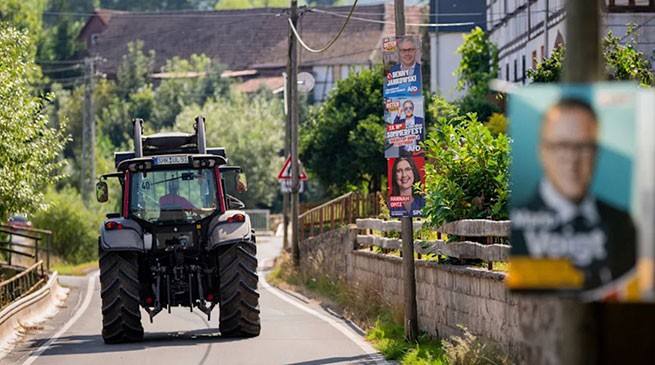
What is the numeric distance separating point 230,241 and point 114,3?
12540 centimetres

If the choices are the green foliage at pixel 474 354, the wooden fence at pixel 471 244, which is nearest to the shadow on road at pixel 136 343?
the wooden fence at pixel 471 244

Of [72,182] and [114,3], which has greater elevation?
[114,3]

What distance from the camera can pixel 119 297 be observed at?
792 inches

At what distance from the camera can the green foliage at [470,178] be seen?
19.2 meters

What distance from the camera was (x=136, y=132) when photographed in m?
22.7

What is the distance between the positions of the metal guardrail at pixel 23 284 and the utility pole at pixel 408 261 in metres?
9.09

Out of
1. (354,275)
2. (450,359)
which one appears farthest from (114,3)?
(450,359)

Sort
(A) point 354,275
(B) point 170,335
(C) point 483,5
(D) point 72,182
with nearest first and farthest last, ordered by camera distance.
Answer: (B) point 170,335 < (A) point 354,275 < (C) point 483,5 < (D) point 72,182

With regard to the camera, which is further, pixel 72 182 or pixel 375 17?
pixel 375 17

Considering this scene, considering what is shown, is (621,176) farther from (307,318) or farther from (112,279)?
(307,318)

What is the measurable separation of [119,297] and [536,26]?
28328 mm

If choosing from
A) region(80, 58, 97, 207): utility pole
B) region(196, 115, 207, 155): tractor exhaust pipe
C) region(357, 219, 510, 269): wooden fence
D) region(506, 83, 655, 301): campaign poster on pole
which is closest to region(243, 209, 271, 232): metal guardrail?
region(80, 58, 97, 207): utility pole

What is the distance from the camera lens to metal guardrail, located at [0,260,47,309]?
27.9 m

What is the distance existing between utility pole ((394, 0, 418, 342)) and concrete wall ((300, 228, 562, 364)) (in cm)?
23
